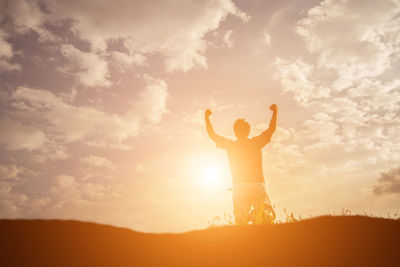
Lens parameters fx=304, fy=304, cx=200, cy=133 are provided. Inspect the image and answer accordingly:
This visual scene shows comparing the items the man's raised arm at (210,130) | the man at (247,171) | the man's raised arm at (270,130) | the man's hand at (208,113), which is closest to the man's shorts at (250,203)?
the man at (247,171)

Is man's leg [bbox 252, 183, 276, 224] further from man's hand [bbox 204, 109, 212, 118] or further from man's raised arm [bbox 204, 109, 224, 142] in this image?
man's hand [bbox 204, 109, 212, 118]

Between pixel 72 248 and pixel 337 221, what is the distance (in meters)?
4.12

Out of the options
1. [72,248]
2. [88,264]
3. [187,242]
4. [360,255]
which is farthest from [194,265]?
[360,255]

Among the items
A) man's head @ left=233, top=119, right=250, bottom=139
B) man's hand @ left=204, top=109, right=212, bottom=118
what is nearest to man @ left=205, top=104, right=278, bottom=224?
man's head @ left=233, top=119, right=250, bottom=139

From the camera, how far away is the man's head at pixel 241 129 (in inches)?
266

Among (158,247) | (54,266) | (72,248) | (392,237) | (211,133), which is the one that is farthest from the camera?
(211,133)

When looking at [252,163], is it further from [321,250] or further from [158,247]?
[158,247]

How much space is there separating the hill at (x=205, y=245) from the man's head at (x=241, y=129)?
2342mm

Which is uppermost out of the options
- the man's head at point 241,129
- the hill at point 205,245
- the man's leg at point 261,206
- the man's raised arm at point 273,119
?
the man's raised arm at point 273,119

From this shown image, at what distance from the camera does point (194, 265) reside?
12.7 feet

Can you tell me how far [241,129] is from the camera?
675 centimetres

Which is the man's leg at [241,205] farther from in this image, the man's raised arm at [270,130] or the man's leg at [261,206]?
the man's raised arm at [270,130]

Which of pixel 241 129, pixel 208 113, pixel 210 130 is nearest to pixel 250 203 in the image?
pixel 241 129

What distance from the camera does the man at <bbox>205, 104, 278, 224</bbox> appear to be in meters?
6.18
